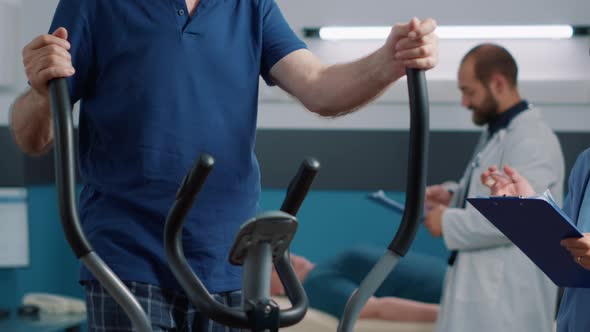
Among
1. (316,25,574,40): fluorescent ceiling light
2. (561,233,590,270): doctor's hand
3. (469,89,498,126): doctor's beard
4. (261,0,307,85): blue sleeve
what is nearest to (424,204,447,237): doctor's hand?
(469,89,498,126): doctor's beard

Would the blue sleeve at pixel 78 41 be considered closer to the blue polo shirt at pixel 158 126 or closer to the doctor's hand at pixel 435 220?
the blue polo shirt at pixel 158 126

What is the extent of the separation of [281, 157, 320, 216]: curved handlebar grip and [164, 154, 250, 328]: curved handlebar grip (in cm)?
13

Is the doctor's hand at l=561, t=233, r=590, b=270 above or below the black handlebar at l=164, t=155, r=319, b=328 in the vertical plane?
below

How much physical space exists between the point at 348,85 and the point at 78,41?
0.46 m

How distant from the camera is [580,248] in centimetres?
165

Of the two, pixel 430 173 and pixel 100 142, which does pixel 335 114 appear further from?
pixel 430 173

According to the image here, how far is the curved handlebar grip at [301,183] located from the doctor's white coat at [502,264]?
6.65 feet

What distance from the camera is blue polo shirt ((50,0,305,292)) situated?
1.44 m

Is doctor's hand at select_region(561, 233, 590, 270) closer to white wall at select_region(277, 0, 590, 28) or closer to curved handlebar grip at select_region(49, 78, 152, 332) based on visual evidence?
curved handlebar grip at select_region(49, 78, 152, 332)

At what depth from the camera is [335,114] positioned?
1.58m

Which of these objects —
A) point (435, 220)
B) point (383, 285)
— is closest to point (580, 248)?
point (435, 220)

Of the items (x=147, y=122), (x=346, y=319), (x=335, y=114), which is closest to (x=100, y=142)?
(x=147, y=122)

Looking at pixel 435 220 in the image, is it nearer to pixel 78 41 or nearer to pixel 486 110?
pixel 486 110

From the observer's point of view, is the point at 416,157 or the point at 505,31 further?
the point at 505,31
